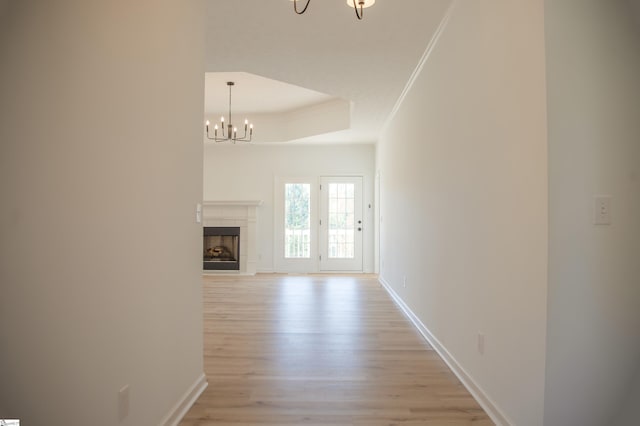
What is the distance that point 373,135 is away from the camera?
693 centimetres

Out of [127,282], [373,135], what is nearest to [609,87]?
[127,282]

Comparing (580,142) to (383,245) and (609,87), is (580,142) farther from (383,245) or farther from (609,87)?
(383,245)

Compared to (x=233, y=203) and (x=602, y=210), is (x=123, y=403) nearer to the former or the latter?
(x=602, y=210)

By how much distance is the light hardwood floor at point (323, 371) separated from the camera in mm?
2066

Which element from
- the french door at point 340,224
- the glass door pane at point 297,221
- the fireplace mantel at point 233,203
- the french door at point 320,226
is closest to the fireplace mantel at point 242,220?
the fireplace mantel at point 233,203

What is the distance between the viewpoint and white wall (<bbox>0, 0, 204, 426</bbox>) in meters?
1.03

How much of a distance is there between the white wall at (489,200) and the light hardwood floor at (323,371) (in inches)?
11.8

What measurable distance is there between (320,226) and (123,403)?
629cm

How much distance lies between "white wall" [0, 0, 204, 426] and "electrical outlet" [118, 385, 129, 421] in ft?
0.11

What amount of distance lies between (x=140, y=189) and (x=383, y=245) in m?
5.11

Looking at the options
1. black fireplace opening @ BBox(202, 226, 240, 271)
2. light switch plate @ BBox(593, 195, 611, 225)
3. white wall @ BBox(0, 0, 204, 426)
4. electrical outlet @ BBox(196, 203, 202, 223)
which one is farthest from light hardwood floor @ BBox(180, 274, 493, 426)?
black fireplace opening @ BBox(202, 226, 240, 271)

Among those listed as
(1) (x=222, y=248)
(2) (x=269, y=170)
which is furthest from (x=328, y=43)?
(1) (x=222, y=248)

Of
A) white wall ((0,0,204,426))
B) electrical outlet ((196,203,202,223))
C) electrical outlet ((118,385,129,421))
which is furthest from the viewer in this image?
electrical outlet ((196,203,202,223))

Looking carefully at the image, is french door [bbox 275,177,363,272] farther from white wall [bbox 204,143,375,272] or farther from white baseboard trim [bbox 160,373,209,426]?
white baseboard trim [bbox 160,373,209,426]
